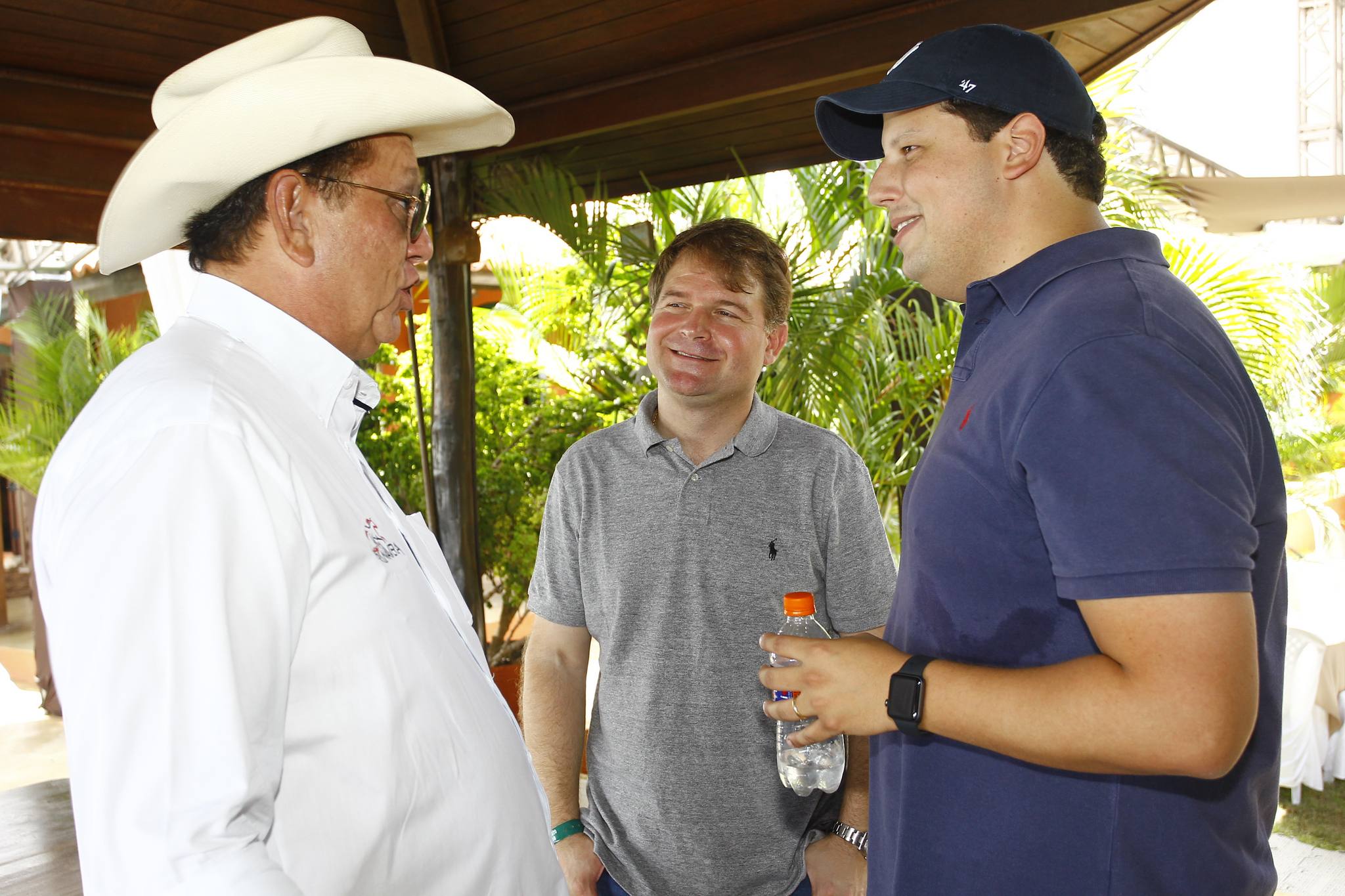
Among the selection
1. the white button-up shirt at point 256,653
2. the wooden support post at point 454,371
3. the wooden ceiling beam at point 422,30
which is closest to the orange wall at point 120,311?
the wooden support post at point 454,371

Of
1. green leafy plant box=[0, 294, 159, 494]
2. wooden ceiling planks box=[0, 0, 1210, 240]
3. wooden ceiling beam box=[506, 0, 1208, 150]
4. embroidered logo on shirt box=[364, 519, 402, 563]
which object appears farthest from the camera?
green leafy plant box=[0, 294, 159, 494]

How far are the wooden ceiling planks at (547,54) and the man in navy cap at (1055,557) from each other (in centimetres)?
209

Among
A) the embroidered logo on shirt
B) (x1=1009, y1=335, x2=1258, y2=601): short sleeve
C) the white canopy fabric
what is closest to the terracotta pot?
the white canopy fabric

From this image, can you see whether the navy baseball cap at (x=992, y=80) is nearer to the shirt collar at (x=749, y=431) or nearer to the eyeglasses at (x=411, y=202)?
the eyeglasses at (x=411, y=202)

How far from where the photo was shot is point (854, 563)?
1926mm

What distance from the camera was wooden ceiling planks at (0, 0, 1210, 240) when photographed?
11.2 ft

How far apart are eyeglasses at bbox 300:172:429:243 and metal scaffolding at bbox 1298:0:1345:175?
793 centimetres

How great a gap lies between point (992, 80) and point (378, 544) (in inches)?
36.3

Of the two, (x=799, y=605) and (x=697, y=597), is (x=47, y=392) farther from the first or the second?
(x=799, y=605)

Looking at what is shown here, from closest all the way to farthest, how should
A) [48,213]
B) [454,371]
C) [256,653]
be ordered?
[256,653] < [48,213] < [454,371]

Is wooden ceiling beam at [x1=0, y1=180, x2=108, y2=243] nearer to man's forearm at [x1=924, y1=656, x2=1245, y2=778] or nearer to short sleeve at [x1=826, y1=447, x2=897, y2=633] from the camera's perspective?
short sleeve at [x1=826, y1=447, x2=897, y2=633]

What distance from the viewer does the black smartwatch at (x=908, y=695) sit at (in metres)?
1.12

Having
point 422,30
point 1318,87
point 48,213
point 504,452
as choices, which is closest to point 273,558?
point 422,30

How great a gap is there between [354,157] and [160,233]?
28 cm
